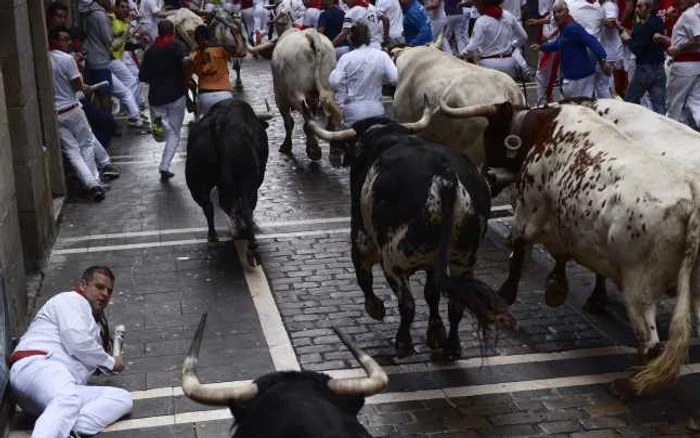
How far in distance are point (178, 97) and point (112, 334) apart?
5.77 m

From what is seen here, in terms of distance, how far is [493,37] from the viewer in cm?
1449

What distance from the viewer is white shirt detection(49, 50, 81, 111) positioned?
12953mm

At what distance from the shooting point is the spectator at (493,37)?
47.3 ft

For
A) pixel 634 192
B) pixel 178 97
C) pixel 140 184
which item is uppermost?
pixel 634 192

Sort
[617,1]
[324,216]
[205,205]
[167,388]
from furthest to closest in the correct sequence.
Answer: [617,1] < [324,216] < [205,205] < [167,388]

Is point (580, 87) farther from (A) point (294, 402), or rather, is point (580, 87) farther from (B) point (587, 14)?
(A) point (294, 402)

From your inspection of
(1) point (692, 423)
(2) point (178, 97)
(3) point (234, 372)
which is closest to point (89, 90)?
(2) point (178, 97)

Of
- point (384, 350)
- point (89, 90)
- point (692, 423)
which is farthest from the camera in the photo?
point (89, 90)

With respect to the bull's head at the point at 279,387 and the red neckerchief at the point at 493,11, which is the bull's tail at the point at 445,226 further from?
the red neckerchief at the point at 493,11

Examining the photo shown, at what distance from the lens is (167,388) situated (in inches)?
314

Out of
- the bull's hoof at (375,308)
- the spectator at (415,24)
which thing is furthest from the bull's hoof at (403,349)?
the spectator at (415,24)

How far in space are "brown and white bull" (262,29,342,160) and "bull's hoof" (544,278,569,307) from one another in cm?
608

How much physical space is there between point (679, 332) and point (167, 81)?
8822mm

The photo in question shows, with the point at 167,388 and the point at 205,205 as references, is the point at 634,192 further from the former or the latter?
the point at 205,205
